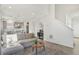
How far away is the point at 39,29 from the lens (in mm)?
1906

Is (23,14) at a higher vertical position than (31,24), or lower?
higher

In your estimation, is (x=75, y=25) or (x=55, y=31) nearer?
(x=75, y=25)

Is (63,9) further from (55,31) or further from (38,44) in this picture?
(38,44)

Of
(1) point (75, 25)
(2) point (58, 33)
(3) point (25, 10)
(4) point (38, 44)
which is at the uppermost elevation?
(3) point (25, 10)

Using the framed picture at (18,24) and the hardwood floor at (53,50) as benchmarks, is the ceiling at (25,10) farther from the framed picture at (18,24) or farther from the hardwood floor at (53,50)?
the hardwood floor at (53,50)

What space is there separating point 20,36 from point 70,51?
1.14 metres

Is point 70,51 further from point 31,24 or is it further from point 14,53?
point 14,53

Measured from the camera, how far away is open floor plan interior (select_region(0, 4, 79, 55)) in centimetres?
180

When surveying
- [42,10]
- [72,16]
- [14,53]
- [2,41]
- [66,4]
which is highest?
[66,4]

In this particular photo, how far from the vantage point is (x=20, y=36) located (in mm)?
1852

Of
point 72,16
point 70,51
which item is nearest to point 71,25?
point 72,16

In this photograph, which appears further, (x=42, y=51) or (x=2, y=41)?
(x=42, y=51)

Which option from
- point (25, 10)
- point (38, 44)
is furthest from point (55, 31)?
point (25, 10)

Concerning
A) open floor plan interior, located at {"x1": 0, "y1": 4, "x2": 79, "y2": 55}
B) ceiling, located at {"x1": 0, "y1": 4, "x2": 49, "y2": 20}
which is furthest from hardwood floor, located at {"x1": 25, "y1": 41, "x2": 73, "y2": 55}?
ceiling, located at {"x1": 0, "y1": 4, "x2": 49, "y2": 20}
